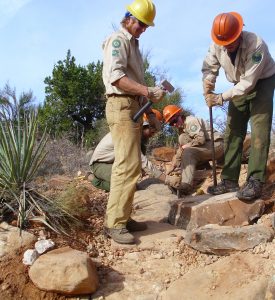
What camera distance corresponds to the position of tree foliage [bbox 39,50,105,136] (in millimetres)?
14227

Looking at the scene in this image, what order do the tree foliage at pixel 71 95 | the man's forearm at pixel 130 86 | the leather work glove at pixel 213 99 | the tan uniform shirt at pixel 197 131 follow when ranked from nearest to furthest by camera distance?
the man's forearm at pixel 130 86, the leather work glove at pixel 213 99, the tan uniform shirt at pixel 197 131, the tree foliage at pixel 71 95

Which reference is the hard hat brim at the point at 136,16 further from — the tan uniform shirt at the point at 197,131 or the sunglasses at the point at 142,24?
the tan uniform shirt at the point at 197,131

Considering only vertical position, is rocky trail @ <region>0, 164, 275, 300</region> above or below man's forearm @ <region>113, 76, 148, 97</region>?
below

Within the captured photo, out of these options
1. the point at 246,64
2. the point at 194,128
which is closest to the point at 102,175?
the point at 194,128

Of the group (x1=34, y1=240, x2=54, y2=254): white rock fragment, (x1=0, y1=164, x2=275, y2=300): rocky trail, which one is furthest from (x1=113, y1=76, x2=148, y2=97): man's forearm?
(x1=34, y1=240, x2=54, y2=254): white rock fragment

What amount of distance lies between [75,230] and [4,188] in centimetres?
78

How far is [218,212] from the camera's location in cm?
450

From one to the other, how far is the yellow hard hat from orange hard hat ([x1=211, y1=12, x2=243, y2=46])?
0.68m

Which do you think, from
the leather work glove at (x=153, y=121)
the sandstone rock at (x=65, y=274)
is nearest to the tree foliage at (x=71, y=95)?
the leather work glove at (x=153, y=121)

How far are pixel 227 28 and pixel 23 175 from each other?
95.4 inches

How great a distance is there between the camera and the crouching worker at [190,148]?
21.1 ft

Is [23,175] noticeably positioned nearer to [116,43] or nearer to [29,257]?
[29,257]

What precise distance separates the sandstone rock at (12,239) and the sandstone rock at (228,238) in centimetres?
141

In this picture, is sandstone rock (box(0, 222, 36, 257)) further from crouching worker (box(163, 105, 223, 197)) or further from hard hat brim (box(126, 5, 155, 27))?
crouching worker (box(163, 105, 223, 197))
